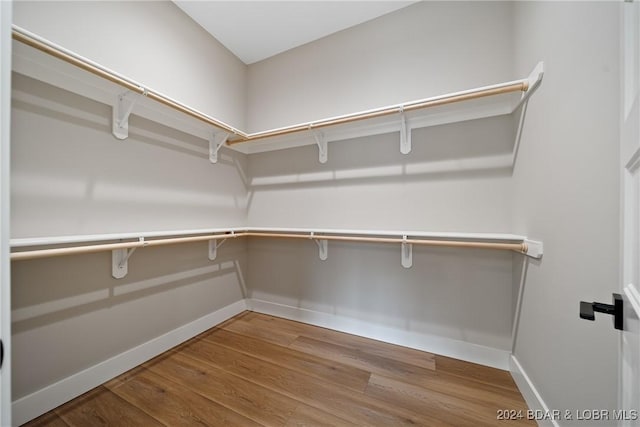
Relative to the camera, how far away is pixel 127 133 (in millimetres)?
1346

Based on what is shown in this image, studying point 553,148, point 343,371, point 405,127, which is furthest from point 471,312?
point 405,127

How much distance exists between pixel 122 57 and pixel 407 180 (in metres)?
1.91

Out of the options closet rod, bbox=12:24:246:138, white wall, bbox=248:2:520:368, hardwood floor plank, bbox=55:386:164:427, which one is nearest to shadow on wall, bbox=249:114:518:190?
white wall, bbox=248:2:520:368

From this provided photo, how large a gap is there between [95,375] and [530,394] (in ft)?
7.13

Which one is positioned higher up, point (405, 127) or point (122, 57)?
point (122, 57)

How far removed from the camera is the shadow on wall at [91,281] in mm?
1020

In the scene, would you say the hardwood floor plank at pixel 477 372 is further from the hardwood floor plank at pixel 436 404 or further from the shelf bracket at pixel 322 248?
the shelf bracket at pixel 322 248

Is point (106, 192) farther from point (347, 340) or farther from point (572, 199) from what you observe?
point (572, 199)

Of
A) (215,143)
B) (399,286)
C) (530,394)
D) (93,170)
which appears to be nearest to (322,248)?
(399,286)

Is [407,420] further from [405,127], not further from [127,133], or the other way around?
[127,133]

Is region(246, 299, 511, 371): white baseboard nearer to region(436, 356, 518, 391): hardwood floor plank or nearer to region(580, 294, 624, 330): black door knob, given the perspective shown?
region(436, 356, 518, 391): hardwood floor plank

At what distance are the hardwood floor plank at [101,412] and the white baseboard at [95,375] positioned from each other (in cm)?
5

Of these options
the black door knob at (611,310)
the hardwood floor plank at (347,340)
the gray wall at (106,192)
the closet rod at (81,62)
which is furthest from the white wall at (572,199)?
the gray wall at (106,192)

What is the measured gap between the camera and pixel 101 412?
107 cm
